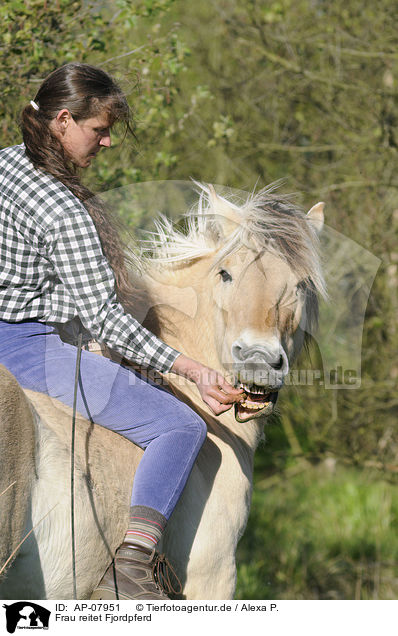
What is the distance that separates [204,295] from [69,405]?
3.14 feet

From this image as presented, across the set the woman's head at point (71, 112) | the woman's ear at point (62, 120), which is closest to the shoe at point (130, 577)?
the woman's head at point (71, 112)

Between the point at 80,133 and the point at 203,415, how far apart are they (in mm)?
1363

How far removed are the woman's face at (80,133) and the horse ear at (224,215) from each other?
2.19ft

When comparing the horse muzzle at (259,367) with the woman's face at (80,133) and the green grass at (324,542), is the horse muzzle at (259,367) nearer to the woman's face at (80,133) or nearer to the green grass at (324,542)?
the woman's face at (80,133)

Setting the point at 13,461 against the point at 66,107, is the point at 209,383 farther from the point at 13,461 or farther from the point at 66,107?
the point at 66,107

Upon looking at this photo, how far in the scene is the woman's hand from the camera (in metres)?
2.34

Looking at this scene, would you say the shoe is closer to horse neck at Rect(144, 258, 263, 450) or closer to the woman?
the woman

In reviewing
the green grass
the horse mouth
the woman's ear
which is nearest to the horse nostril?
the horse mouth

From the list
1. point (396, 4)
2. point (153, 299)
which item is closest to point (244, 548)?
point (153, 299)

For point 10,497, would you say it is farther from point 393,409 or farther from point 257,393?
point 393,409

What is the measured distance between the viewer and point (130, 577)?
2115 millimetres

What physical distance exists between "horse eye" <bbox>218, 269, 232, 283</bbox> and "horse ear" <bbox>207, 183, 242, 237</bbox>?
A: 0.21 meters
